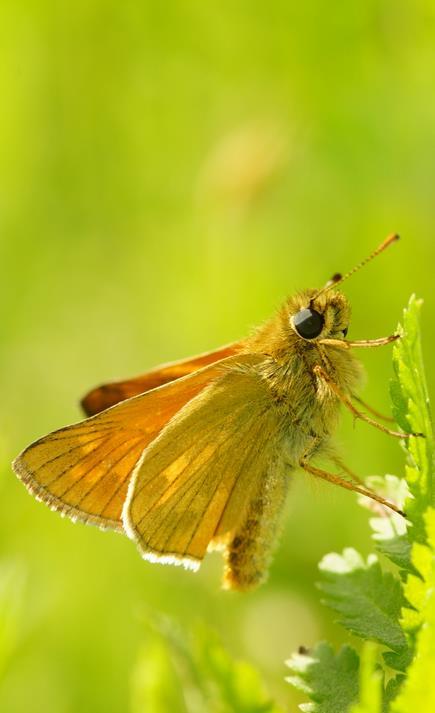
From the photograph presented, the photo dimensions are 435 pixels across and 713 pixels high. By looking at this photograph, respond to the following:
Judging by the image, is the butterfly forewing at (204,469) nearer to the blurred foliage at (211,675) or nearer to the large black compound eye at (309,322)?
the large black compound eye at (309,322)

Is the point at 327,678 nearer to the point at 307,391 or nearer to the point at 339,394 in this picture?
the point at 339,394

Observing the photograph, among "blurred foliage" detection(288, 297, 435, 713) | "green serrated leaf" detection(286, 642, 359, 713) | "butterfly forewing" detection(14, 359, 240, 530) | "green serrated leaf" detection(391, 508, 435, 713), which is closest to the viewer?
"green serrated leaf" detection(391, 508, 435, 713)

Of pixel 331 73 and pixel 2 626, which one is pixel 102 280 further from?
pixel 2 626

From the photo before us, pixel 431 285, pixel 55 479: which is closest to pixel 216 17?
pixel 431 285

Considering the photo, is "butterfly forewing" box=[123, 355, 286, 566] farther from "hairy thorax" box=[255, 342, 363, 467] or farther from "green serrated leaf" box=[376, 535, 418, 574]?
"green serrated leaf" box=[376, 535, 418, 574]

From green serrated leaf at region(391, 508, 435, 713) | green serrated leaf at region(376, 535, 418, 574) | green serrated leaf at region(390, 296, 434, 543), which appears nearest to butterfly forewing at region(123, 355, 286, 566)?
green serrated leaf at region(376, 535, 418, 574)

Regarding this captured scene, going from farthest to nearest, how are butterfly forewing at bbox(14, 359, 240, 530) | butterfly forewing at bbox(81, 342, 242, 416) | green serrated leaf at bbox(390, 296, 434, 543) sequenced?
butterfly forewing at bbox(81, 342, 242, 416), butterfly forewing at bbox(14, 359, 240, 530), green serrated leaf at bbox(390, 296, 434, 543)
